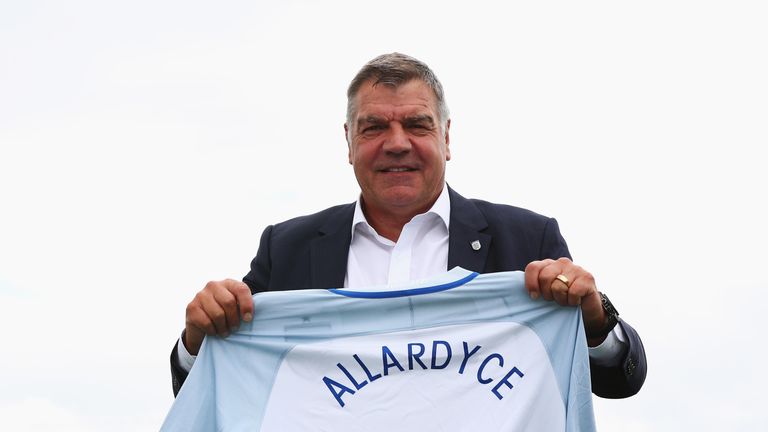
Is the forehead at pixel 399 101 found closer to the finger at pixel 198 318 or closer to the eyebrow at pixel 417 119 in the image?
the eyebrow at pixel 417 119

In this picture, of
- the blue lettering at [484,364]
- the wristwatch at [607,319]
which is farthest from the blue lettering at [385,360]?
the wristwatch at [607,319]

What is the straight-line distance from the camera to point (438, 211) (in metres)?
5.36

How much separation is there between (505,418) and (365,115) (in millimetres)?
1524

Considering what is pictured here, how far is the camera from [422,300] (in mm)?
4887

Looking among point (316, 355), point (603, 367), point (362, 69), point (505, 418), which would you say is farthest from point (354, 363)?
point (362, 69)

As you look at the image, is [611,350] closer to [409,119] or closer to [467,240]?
[467,240]

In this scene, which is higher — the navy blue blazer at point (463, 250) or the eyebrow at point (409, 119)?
the eyebrow at point (409, 119)

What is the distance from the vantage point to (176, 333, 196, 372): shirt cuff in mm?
5121

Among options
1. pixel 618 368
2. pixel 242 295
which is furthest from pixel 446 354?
pixel 242 295

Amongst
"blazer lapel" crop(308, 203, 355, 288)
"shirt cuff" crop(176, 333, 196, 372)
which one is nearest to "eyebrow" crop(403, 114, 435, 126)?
"blazer lapel" crop(308, 203, 355, 288)

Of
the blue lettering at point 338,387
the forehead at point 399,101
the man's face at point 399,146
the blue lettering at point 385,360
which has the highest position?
the forehead at point 399,101

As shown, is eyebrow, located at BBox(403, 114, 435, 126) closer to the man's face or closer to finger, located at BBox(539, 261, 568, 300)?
the man's face

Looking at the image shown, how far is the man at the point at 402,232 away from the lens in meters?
5.06

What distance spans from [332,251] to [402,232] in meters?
0.35
